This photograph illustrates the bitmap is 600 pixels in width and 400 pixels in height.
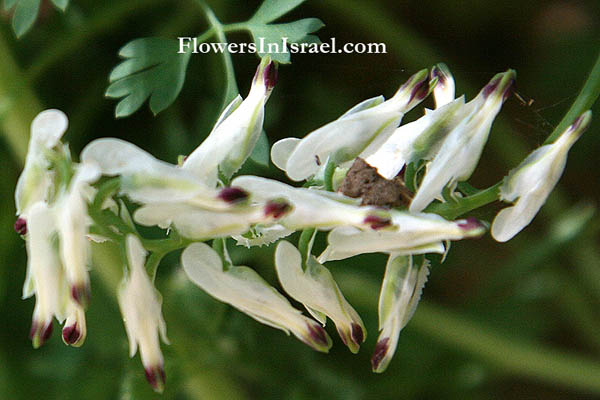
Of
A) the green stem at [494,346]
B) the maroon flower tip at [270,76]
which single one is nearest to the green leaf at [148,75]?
the maroon flower tip at [270,76]

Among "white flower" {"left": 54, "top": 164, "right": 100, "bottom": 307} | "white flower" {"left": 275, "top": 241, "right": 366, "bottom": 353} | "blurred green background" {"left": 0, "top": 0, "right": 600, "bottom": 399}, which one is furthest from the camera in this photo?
"blurred green background" {"left": 0, "top": 0, "right": 600, "bottom": 399}

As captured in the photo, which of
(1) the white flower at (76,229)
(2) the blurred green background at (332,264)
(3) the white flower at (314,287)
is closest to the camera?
(1) the white flower at (76,229)

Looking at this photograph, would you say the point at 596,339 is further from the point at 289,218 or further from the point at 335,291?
the point at 289,218

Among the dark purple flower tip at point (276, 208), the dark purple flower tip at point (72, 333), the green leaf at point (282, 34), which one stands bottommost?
the dark purple flower tip at point (72, 333)

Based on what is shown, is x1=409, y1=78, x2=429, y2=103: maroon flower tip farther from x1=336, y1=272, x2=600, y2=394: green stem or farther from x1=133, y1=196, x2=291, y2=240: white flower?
→ x1=336, y1=272, x2=600, y2=394: green stem

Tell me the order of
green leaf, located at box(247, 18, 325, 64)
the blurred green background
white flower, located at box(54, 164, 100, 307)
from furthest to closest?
the blurred green background, green leaf, located at box(247, 18, 325, 64), white flower, located at box(54, 164, 100, 307)

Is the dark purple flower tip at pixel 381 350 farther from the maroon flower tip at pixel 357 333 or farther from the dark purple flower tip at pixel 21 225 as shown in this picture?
the dark purple flower tip at pixel 21 225

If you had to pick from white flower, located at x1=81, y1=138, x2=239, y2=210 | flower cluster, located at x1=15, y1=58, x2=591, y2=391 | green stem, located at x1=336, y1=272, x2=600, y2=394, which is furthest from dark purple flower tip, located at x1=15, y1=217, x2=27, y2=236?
green stem, located at x1=336, y1=272, x2=600, y2=394

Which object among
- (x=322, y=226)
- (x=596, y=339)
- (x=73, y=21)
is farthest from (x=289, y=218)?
(x=596, y=339)
